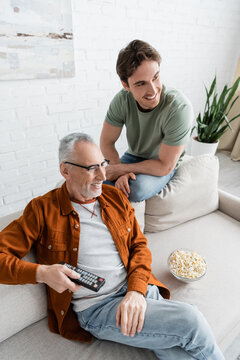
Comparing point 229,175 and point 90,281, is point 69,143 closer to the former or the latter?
point 90,281

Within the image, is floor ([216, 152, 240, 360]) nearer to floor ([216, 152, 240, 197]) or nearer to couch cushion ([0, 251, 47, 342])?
floor ([216, 152, 240, 197])

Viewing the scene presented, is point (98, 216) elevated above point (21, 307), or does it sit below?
above

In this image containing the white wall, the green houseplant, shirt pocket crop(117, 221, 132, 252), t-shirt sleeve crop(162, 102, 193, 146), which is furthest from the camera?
the green houseplant

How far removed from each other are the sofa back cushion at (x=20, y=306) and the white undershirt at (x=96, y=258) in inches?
6.5

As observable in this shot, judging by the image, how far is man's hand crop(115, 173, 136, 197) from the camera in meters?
1.46

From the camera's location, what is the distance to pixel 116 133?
1726 millimetres

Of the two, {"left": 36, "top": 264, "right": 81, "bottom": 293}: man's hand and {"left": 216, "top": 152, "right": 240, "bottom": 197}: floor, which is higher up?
{"left": 36, "top": 264, "right": 81, "bottom": 293}: man's hand

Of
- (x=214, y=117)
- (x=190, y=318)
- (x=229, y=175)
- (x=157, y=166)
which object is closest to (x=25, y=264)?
(x=190, y=318)

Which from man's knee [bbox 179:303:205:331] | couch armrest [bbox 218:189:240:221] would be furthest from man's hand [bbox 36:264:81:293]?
couch armrest [bbox 218:189:240:221]

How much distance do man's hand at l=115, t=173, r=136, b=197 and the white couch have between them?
0.14 metres

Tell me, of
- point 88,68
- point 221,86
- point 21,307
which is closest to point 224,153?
point 221,86

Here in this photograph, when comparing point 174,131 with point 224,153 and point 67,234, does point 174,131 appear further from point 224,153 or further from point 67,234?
point 224,153

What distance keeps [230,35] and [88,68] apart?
211cm

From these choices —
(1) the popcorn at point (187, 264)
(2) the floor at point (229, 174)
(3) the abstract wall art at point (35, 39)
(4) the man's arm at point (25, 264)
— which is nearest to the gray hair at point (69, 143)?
(4) the man's arm at point (25, 264)
